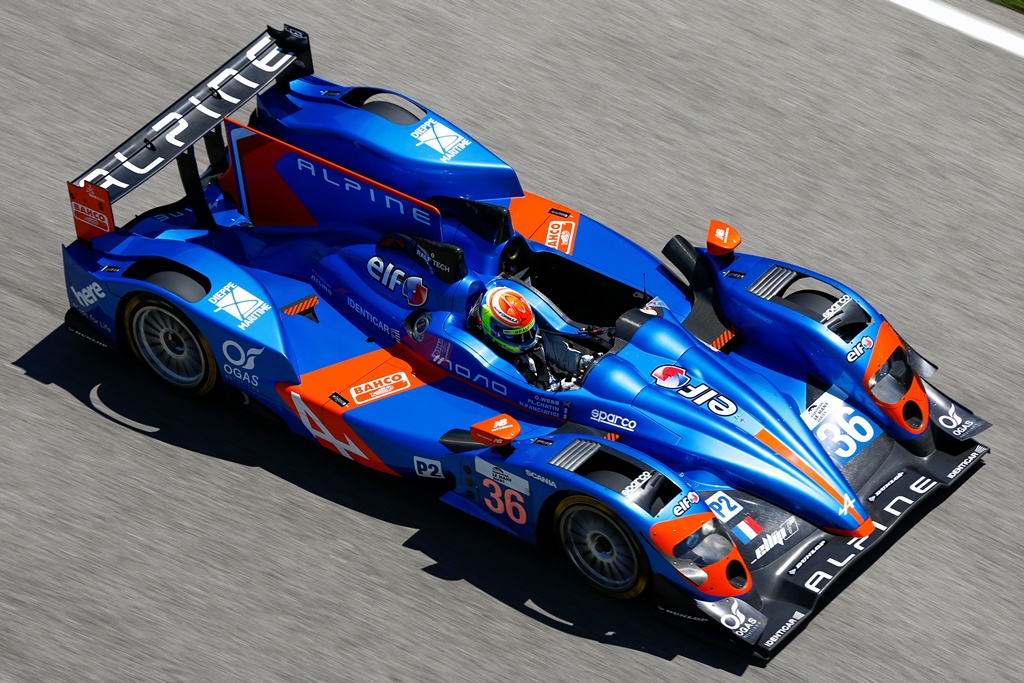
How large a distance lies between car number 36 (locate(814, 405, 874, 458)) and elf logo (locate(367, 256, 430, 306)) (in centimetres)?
314

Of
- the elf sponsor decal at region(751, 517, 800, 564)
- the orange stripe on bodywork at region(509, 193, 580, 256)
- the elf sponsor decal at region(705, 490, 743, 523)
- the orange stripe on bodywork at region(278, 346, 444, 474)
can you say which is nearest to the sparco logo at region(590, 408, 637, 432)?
the elf sponsor decal at region(705, 490, 743, 523)

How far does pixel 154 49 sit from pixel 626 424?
24.8 ft

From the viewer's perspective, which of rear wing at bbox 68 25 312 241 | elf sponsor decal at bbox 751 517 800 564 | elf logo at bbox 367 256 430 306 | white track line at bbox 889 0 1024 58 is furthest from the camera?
white track line at bbox 889 0 1024 58

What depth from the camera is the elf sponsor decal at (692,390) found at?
952cm

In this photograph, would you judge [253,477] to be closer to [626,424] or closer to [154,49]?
[626,424]

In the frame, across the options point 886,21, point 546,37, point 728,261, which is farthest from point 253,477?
point 886,21

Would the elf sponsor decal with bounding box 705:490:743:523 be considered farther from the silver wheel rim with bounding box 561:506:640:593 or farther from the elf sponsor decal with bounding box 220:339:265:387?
the elf sponsor decal with bounding box 220:339:265:387

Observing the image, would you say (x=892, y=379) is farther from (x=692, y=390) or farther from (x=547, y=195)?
(x=547, y=195)

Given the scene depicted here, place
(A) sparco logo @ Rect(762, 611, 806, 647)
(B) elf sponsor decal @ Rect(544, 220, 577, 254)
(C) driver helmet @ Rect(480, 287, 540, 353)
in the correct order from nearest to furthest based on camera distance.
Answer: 1. (A) sparco logo @ Rect(762, 611, 806, 647)
2. (C) driver helmet @ Rect(480, 287, 540, 353)
3. (B) elf sponsor decal @ Rect(544, 220, 577, 254)

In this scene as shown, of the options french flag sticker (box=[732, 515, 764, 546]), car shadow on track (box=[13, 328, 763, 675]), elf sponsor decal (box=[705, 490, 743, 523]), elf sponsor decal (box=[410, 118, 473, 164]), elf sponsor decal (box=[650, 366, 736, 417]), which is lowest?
car shadow on track (box=[13, 328, 763, 675])

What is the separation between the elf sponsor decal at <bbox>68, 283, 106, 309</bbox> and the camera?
1053 cm

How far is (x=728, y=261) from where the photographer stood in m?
11.0

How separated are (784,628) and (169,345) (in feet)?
17.0

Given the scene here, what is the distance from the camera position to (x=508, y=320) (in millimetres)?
9672
